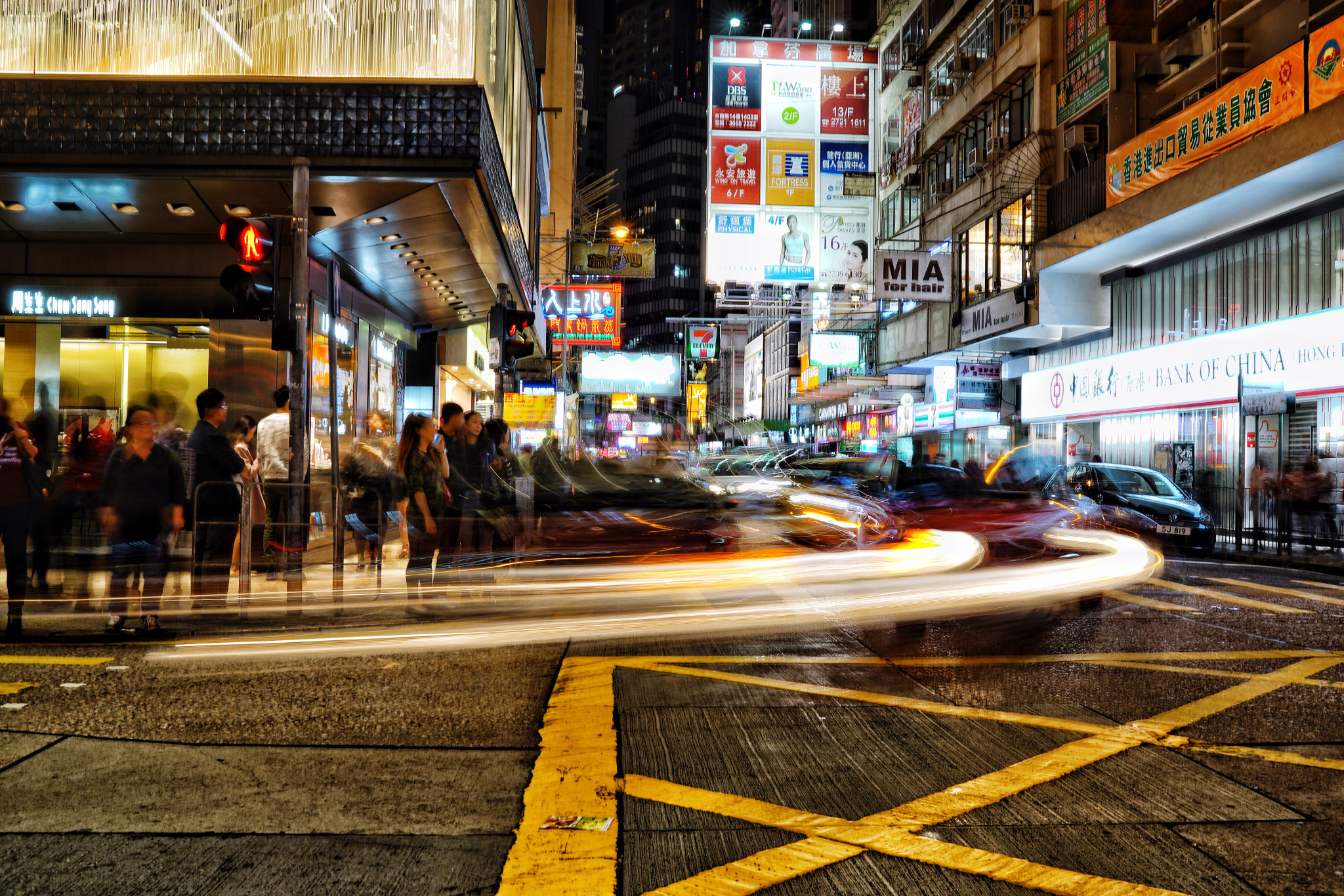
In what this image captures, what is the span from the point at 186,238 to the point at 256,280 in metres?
6.20

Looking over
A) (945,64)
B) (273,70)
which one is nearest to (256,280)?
(273,70)

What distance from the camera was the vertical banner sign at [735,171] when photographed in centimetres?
2827

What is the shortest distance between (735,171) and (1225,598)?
20.5 metres

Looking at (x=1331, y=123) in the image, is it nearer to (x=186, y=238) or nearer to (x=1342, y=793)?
(x=1342, y=793)

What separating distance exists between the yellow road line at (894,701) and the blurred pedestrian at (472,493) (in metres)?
3.52

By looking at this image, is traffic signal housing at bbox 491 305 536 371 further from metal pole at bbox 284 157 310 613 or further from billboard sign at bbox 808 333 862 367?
billboard sign at bbox 808 333 862 367

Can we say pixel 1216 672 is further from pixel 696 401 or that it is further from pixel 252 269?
pixel 696 401

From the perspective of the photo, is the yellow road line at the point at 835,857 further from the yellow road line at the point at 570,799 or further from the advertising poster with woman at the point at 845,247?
the advertising poster with woman at the point at 845,247

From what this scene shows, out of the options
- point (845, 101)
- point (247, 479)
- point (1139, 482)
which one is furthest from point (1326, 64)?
point (247, 479)

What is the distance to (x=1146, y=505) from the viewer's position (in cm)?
1677

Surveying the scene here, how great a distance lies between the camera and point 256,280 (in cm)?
845

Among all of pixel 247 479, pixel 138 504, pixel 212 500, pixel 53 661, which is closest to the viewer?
pixel 53 661

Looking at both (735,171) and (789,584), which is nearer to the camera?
(789,584)

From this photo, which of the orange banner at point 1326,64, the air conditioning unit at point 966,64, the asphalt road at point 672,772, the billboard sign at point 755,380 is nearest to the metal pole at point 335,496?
the asphalt road at point 672,772
